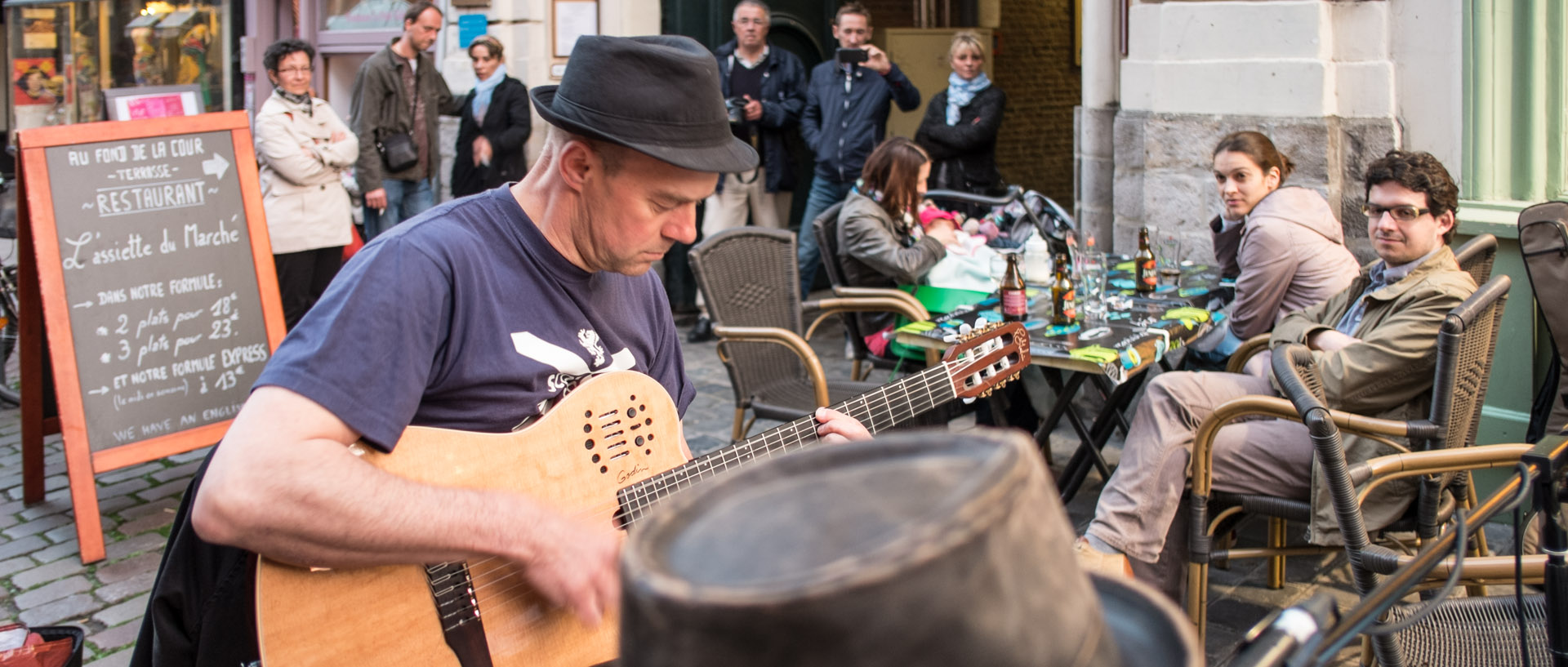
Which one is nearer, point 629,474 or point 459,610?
point 459,610

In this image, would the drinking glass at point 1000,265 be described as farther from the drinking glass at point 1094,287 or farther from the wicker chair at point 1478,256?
the wicker chair at point 1478,256

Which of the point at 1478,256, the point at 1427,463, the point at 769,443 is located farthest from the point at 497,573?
the point at 1478,256

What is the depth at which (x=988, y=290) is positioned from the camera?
5.56 metres

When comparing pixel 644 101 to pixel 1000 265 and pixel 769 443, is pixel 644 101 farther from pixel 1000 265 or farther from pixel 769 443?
pixel 1000 265

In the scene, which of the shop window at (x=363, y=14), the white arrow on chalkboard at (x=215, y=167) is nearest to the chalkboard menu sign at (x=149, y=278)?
the white arrow on chalkboard at (x=215, y=167)

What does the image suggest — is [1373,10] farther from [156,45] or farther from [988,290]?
[156,45]

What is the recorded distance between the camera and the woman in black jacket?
8.26 metres

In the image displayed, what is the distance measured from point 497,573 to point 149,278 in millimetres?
3561

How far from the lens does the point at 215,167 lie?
5.21 metres

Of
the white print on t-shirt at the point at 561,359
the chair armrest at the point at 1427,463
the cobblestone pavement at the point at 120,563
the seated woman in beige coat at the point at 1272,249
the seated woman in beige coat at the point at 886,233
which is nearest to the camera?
the white print on t-shirt at the point at 561,359

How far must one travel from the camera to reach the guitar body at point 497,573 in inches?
77.5

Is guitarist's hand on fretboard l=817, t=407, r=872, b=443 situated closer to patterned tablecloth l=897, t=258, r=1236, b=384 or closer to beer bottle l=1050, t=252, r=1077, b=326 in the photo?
patterned tablecloth l=897, t=258, r=1236, b=384

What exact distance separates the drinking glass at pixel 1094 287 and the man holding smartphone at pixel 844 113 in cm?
326

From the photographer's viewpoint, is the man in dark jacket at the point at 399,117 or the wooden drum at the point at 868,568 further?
the man in dark jacket at the point at 399,117
